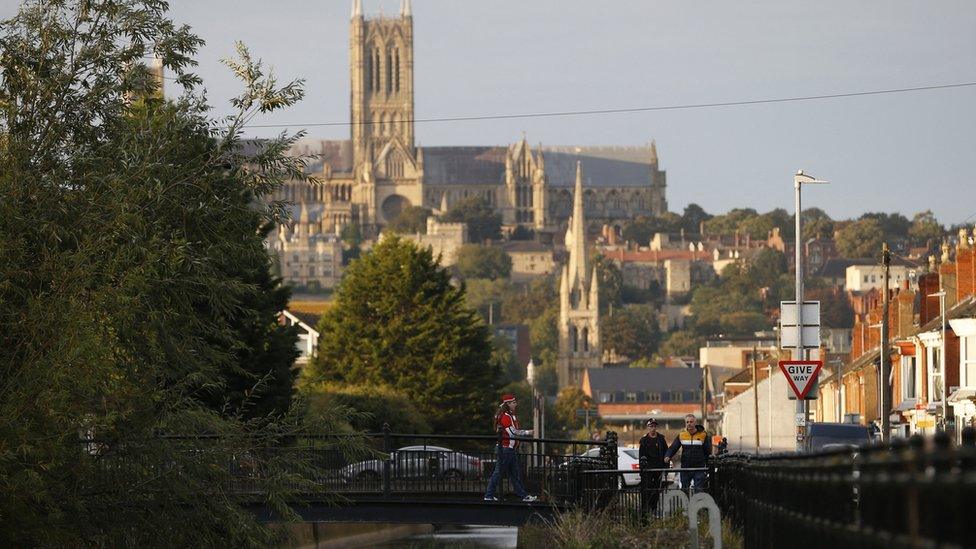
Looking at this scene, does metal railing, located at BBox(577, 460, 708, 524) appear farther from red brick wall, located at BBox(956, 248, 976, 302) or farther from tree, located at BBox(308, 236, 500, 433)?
tree, located at BBox(308, 236, 500, 433)

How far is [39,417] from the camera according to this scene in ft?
69.9

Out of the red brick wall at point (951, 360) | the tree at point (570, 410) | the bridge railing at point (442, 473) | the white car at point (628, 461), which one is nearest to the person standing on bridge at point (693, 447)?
the bridge railing at point (442, 473)

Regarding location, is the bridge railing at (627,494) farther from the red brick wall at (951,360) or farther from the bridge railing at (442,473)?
the red brick wall at (951,360)

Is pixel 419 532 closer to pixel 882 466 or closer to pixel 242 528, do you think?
pixel 242 528

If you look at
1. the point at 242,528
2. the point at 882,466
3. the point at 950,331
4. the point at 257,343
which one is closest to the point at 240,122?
the point at 242,528

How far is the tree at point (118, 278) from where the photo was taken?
70.7 feet

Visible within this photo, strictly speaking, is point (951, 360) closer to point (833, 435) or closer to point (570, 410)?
point (833, 435)

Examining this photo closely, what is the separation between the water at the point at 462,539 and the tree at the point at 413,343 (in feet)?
65.7

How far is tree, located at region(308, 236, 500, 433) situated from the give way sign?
4560cm

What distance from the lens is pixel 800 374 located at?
3175 centimetres

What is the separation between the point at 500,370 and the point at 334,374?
29.1 ft

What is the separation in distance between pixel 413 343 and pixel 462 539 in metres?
29.9

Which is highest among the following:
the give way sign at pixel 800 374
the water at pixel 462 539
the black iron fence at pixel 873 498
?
the give way sign at pixel 800 374

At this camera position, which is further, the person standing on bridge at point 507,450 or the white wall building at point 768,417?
the white wall building at point 768,417
